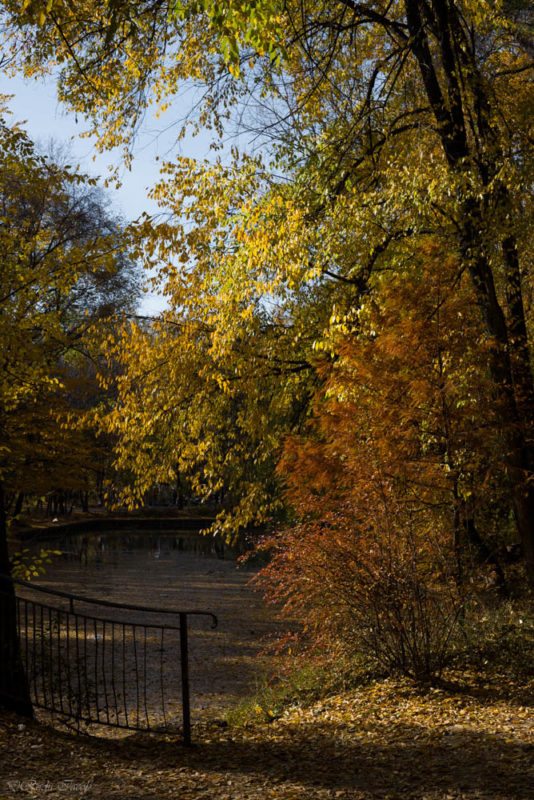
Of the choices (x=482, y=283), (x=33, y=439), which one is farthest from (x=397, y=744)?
(x=33, y=439)

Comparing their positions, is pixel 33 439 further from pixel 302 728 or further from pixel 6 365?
pixel 302 728

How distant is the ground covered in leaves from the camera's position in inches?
178

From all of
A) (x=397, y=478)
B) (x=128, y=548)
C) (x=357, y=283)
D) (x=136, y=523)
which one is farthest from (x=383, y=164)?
(x=136, y=523)

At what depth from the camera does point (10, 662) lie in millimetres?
6336

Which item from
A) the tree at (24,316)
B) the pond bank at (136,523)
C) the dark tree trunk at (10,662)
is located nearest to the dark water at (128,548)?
the pond bank at (136,523)

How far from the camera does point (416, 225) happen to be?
8.20 metres

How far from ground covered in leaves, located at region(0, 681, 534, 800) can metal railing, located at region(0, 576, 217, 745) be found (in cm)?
43

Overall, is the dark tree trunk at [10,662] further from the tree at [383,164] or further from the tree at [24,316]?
the tree at [383,164]

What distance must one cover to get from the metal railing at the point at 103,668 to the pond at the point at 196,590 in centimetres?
49

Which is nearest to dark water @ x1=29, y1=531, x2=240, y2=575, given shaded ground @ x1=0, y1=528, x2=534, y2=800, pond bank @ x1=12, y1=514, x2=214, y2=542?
pond bank @ x1=12, y1=514, x2=214, y2=542

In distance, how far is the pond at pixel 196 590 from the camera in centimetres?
1076

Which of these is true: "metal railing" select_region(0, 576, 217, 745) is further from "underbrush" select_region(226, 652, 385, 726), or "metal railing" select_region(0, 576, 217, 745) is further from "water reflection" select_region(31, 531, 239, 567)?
"water reflection" select_region(31, 531, 239, 567)

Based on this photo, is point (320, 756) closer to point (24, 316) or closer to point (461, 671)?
point (461, 671)

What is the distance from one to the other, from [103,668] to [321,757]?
212 cm
